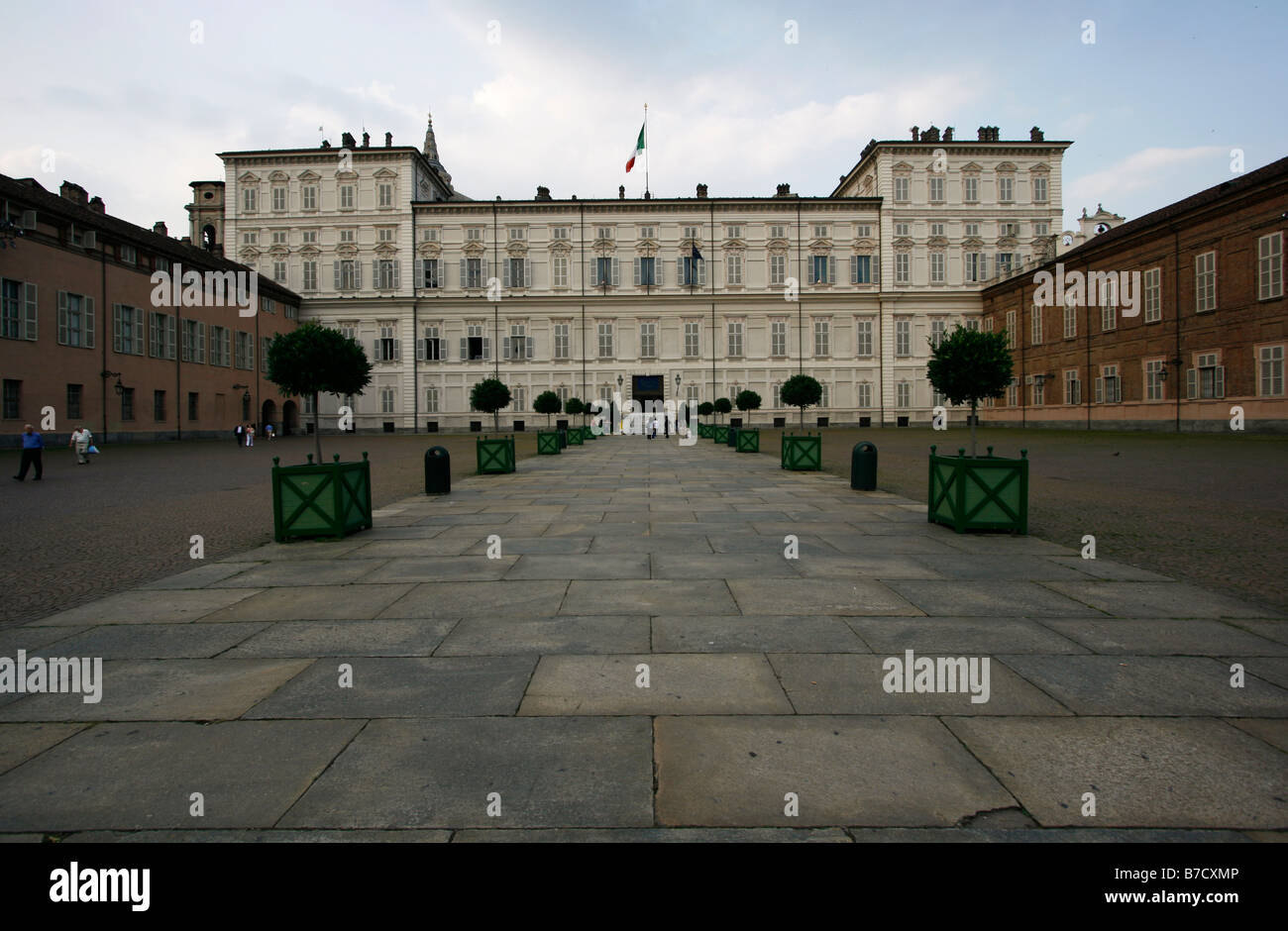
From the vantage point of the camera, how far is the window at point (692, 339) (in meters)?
54.6

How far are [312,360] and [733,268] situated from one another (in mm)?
46059

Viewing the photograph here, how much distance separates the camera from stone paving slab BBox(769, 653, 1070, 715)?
11.7ft

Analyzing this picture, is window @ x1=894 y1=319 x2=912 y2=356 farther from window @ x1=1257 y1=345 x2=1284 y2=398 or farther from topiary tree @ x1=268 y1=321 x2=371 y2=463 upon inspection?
topiary tree @ x1=268 y1=321 x2=371 y2=463

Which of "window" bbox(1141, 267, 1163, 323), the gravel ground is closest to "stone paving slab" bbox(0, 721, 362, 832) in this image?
the gravel ground

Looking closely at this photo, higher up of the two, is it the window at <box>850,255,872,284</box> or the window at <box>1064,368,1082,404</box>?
the window at <box>850,255,872,284</box>

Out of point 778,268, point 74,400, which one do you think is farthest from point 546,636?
point 778,268

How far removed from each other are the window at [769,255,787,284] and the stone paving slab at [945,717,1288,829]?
→ 5415cm

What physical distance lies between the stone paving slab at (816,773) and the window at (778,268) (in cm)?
5429

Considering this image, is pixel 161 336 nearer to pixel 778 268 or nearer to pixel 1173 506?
pixel 778 268

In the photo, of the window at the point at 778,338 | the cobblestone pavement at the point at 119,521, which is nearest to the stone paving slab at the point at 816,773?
the cobblestone pavement at the point at 119,521

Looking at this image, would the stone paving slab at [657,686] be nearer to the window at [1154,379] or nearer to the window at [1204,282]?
the window at [1204,282]

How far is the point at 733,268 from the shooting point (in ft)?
180
